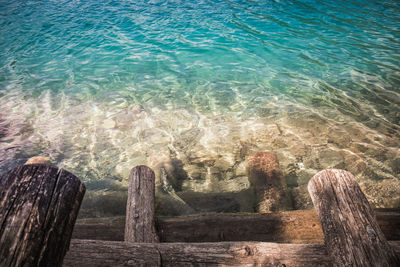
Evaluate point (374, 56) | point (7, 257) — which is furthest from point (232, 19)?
point (7, 257)

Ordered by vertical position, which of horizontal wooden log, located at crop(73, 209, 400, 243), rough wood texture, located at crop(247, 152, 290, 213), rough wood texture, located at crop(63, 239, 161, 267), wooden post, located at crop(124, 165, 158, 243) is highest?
rough wood texture, located at crop(63, 239, 161, 267)

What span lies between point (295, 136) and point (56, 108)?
22.0 feet

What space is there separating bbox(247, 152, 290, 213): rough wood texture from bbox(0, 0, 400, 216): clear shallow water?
377mm

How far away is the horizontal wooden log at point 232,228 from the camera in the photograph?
2.36 m

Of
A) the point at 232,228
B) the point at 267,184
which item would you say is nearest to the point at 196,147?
the point at 267,184

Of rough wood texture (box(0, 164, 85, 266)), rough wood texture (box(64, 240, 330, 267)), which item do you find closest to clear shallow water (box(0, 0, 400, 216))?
rough wood texture (box(64, 240, 330, 267))

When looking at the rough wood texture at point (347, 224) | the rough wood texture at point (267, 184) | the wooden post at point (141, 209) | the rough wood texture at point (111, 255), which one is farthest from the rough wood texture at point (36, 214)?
the rough wood texture at point (267, 184)

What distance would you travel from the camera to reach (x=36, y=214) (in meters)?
1.29

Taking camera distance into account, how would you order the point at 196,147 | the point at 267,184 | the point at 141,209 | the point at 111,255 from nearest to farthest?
the point at 111,255 → the point at 141,209 → the point at 267,184 → the point at 196,147

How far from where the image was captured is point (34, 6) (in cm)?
1933

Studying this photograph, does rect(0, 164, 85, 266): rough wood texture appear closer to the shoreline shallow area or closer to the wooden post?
the wooden post

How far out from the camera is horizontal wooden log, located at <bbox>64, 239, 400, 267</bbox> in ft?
5.28

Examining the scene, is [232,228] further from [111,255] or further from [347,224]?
[111,255]

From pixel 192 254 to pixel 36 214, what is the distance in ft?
3.46
